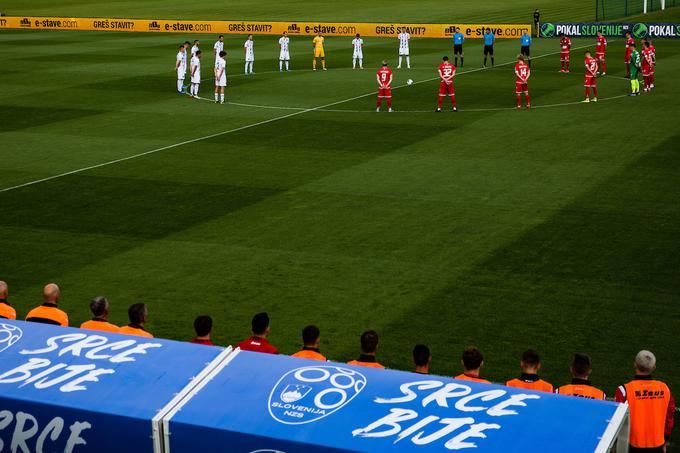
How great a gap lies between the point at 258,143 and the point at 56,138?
250 inches

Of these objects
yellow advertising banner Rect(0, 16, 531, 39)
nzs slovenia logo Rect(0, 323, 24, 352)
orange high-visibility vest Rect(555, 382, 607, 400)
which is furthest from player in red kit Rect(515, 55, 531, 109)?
yellow advertising banner Rect(0, 16, 531, 39)

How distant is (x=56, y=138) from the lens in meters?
29.8

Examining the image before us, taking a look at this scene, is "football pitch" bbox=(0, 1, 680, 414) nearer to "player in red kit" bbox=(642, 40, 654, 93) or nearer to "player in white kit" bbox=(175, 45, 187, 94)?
"player in red kit" bbox=(642, 40, 654, 93)

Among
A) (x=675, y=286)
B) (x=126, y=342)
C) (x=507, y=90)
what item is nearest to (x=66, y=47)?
(x=507, y=90)

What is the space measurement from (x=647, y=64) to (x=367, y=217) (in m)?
→ 20.3

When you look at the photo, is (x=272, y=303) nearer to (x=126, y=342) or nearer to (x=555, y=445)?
(x=126, y=342)

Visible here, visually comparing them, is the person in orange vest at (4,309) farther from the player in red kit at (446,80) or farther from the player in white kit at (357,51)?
the player in white kit at (357,51)

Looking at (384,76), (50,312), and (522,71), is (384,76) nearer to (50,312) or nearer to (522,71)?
(522,71)

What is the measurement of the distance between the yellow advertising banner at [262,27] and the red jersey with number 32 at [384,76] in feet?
96.3

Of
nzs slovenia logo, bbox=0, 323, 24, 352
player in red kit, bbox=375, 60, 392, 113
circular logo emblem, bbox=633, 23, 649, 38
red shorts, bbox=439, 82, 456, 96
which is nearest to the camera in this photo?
nzs slovenia logo, bbox=0, 323, 24, 352

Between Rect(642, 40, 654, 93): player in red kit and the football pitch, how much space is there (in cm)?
60

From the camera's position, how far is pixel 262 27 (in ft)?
221

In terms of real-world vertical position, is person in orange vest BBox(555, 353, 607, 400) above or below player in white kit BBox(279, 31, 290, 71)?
below

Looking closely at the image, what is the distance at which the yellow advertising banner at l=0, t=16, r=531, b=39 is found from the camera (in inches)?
2486
